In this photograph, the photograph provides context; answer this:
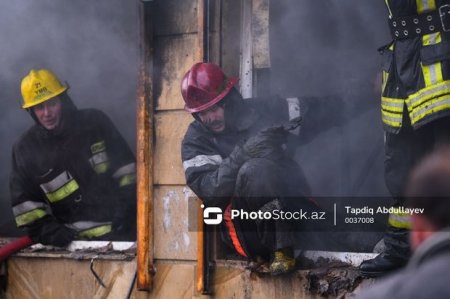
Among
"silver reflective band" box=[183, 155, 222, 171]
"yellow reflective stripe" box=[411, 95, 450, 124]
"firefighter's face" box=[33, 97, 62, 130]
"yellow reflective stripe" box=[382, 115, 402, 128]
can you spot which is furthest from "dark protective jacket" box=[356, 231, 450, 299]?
"firefighter's face" box=[33, 97, 62, 130]

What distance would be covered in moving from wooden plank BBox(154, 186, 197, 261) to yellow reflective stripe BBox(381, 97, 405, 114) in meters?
1.75

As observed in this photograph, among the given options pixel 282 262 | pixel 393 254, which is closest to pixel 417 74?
pixel 393 254

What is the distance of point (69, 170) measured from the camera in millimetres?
6719

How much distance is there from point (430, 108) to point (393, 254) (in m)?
0.86

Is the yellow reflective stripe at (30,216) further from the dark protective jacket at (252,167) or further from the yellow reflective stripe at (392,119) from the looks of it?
the yellow reflective stripe at (392,119)

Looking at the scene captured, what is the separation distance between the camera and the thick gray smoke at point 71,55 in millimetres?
8211

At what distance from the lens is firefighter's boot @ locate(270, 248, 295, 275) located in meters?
4.85

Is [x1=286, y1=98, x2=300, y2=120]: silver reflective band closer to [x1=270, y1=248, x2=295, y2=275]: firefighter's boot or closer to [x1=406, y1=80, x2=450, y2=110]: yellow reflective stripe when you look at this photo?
[x1=270, y1=248, x2=295, y2=275]: firefighter's boot

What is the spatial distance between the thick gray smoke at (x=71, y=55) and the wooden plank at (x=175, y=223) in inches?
104

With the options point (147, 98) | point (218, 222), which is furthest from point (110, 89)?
point (218, 222)

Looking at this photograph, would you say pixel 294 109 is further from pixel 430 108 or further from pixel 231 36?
pixel 430 108

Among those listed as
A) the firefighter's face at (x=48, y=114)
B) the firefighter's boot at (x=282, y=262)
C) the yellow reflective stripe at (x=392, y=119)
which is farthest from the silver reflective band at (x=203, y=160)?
the firefighter's face at (x=48, y=114)

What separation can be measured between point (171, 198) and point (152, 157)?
0.33 m

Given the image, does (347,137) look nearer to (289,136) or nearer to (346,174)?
(346,174)
